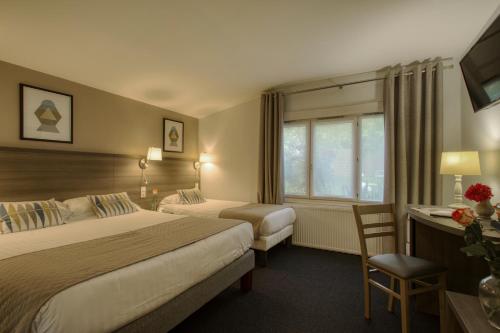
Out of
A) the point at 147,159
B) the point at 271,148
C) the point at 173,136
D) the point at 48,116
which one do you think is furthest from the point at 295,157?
the point at 48,116

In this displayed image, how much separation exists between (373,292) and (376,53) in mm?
2784

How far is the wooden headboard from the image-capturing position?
8.14 ft

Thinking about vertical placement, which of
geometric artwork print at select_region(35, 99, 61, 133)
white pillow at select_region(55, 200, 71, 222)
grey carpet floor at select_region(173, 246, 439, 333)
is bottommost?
grey carpet floor at select_region(173, 246, 439, 333)

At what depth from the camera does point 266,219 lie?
3.08 meters

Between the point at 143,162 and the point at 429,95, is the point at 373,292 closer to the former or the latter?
the point at 429,95

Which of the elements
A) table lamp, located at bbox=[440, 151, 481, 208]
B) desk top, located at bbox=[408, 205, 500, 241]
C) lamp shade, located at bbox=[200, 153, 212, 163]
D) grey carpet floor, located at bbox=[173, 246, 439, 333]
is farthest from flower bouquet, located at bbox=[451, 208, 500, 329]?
lamp shade, located at bbox=[200, 153, 212, 163]

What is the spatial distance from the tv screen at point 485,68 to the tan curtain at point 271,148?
239 centimetres

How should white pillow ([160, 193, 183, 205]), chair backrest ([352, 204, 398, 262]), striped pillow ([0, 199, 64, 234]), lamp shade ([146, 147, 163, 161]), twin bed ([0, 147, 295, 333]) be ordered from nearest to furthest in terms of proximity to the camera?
twin bed ([0, 147, 295, 333])
chair backrest ([352, 204, 398, 262])
striped pillow ([0, 199, 64, 234])
lamp shade ([146, 147, 163, 161])
white pillow ([160, 193, 183, 205])

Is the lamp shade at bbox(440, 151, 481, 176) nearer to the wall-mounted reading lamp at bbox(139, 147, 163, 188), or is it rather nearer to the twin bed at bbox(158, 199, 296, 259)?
the twin bed at bbox(158, 199, 296, 259)

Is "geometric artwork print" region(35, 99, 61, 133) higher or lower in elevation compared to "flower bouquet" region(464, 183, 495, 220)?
higher

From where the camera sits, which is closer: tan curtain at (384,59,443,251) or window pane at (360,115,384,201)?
tan curtain at (384,59,443,251)

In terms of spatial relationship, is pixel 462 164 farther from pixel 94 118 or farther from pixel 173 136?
pixel 94 118

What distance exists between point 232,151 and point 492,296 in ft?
13.2

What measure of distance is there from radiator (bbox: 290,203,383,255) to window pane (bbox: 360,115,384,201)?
0.37 meters
